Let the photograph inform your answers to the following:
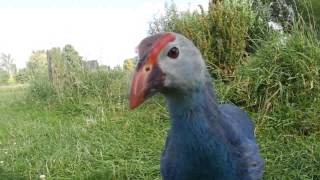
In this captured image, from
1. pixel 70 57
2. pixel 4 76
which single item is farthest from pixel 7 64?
pixel 70 57

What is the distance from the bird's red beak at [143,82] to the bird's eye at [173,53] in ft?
0.26

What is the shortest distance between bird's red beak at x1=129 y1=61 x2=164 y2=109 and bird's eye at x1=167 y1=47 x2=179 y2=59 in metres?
0.08

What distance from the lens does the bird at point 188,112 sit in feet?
5.44

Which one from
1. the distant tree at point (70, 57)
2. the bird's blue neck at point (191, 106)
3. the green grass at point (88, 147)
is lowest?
the green grass at point (88, 147)

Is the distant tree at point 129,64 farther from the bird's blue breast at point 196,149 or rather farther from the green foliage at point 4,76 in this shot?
the green foliage at point 4,76

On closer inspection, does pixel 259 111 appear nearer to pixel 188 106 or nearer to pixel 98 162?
pixel 98 162

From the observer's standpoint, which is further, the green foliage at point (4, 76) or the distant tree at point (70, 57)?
the green foliage at point (4, 76)

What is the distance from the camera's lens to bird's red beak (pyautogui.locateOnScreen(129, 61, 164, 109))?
163 cm

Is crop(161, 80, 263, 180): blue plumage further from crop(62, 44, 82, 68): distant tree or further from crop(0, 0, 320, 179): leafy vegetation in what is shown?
crop(62, 44, 82, 68): distant tree

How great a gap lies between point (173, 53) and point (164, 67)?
0.07m

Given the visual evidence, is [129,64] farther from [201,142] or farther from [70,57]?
[201,142]

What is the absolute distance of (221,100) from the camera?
482 centimetres

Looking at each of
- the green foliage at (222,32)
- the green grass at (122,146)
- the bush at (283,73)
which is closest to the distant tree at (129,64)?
the green grass at (122,146)

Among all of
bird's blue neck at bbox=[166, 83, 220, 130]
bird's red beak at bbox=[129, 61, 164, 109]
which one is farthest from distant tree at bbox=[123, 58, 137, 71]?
bird's red beak at bbox=[129, 61, 164, 109]
